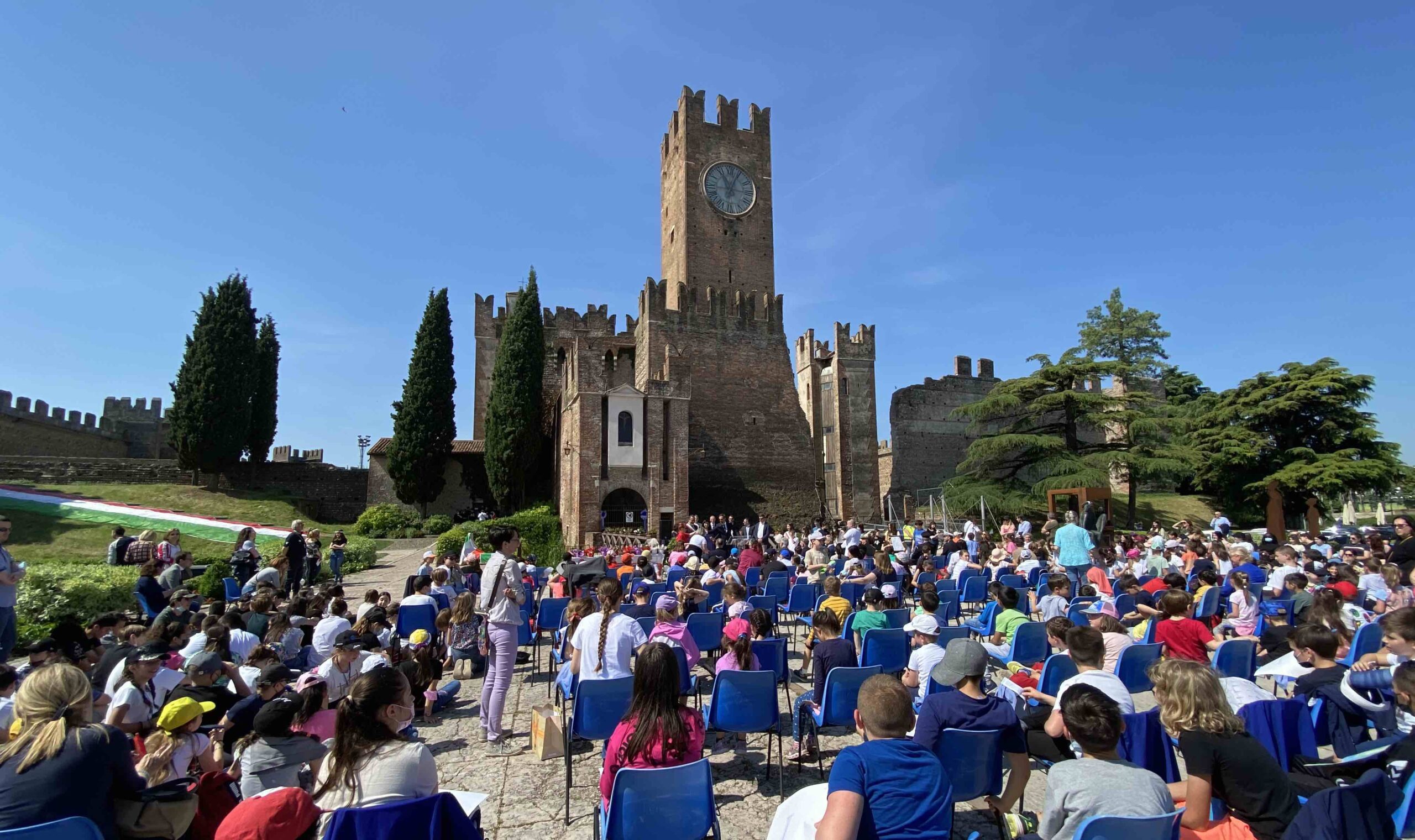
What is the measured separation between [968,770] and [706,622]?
403cm

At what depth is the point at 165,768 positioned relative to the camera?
3834 mm

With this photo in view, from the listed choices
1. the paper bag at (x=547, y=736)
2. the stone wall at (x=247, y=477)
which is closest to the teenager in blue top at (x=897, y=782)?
the paper bag at (x=547, y=736)

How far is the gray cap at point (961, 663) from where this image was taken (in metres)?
3.96

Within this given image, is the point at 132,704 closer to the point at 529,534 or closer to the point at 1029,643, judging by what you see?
the point at 1029,643

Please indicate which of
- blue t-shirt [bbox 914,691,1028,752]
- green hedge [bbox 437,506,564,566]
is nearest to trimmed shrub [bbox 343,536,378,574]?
green hedge [bbox 437,506,564,566]

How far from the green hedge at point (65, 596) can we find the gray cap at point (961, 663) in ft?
36.7

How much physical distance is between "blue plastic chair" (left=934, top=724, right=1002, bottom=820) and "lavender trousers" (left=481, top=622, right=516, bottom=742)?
12.2 ft

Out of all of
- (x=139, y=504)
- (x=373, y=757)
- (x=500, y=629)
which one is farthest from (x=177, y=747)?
(x=139, y=504)

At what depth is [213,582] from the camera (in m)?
13.7

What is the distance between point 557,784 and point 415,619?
3642 mm

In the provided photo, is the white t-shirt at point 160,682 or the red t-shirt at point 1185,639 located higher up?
the red t-shirt at point 1185,639

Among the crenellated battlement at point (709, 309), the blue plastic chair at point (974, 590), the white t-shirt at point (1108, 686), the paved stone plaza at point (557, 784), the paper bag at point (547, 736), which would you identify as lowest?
the paved stone plaza at point (557, 784)

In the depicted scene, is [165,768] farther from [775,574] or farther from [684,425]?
[684,425]

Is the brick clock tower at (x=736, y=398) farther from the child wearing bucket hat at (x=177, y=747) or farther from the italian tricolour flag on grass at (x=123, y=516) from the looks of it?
the child wearing bucket hat at (x=177, y=747)
